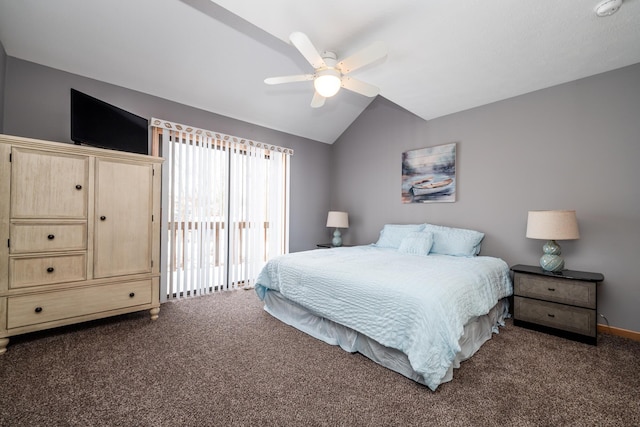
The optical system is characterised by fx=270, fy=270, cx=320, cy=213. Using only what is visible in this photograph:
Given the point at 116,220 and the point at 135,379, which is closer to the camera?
the point at 135,379

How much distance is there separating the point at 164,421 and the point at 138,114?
3.15m

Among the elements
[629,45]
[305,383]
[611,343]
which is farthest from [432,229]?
[305,383]

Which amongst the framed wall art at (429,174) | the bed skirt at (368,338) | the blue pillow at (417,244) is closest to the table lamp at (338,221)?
the framed wall art at (429,174)

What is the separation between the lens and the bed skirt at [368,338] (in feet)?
6.13

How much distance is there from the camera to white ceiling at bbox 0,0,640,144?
6.63 ft

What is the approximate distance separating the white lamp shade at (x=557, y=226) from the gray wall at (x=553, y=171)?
419 millimetres

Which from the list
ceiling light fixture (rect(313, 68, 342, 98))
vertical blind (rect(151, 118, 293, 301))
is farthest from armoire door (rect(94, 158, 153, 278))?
ceiling light fixture (rect(313, 68, 342, 98))

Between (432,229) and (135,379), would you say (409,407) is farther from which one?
(432,229)

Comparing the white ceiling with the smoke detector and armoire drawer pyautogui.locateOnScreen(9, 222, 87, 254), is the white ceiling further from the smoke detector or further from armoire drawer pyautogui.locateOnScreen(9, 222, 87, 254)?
armoire drawer pyautogui.locateOnScreen(9, 222, 87, 254)

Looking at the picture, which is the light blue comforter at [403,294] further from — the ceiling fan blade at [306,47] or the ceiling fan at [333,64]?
the ceiling fan blade at [306,47]

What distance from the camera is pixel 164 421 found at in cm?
141

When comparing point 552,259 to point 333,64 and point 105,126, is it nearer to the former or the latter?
point 333,64

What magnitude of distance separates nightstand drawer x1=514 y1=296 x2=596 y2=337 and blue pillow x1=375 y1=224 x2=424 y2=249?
143 centimetres

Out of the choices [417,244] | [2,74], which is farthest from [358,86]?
[2,74]
